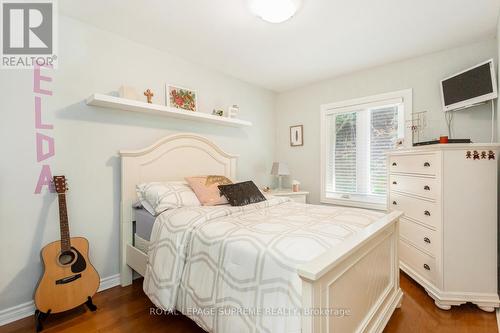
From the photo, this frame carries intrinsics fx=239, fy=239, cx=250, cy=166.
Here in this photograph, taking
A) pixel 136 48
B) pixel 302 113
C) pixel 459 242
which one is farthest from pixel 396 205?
pixel 136 48

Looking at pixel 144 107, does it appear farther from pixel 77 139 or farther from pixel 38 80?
pixel 38 80

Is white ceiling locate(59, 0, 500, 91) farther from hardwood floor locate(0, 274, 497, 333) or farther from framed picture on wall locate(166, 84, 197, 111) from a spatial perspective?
hardwood floor locate(0, 274, 497, 333)

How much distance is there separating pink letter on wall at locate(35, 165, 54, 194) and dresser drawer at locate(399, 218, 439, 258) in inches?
122

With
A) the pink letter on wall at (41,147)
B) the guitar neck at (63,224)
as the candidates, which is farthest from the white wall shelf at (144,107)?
the guitar neck at (63,224)

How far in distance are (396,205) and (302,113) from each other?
188 centimetres

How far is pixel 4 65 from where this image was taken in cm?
172

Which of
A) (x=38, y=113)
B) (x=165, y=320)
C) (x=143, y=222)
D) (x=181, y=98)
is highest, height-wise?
(x=181, y=98)

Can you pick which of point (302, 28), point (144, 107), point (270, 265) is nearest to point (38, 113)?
point (144, 107)

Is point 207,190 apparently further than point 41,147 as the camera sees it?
Yes

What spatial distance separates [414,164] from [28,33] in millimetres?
3389

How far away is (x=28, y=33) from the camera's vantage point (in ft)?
6.03

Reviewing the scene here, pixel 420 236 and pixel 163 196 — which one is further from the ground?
pixel 163 196

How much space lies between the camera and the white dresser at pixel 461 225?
5.92ft

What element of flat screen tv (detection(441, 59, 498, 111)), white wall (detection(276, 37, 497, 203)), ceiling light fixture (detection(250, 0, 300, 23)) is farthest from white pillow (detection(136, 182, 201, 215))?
flat screen tv (detection(441, 59, 498, 111))
